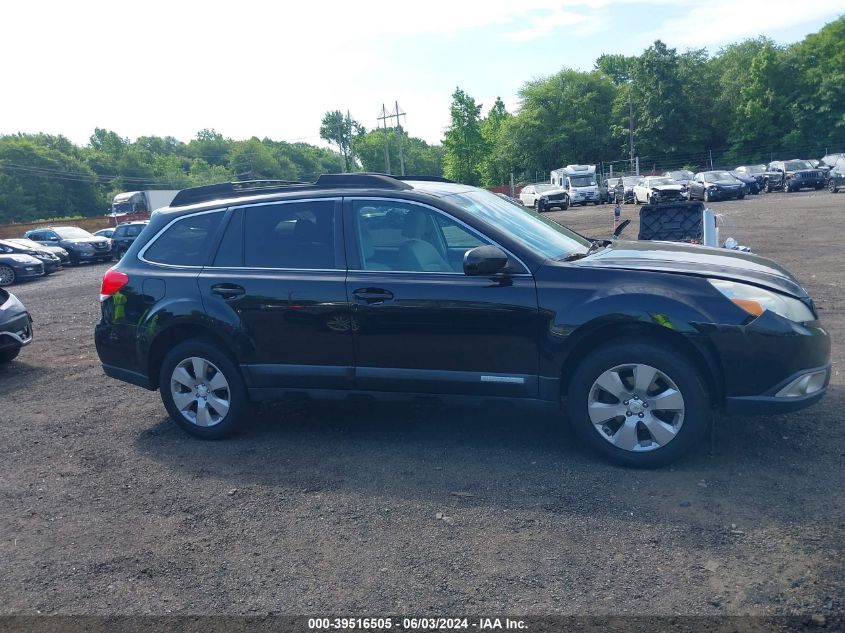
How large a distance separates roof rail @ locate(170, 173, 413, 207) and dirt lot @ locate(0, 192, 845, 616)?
185 cm

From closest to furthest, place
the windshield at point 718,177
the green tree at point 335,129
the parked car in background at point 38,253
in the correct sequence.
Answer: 1. the parked car in background at point 38,253
2. the windshield at point 718,177
3. the green tree at point 335,129

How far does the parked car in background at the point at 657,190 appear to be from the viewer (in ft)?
107

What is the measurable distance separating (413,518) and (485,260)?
1.64 metres

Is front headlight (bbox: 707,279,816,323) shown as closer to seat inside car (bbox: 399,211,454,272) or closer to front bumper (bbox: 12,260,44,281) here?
seat inside car (bbox: 399,211,454,272)

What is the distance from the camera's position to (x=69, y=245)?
95.9ft

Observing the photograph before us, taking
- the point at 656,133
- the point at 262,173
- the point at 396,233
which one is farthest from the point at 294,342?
the point at 262,173

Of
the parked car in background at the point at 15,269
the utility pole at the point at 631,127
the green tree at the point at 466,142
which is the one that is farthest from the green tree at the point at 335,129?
the parked car in background at the point at 15,269

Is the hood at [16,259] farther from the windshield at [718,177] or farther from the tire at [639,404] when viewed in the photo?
the windshield at [718,177]

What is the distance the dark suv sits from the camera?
4.57 m

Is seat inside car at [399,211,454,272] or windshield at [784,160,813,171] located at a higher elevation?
windshield at [784,160,813,171]

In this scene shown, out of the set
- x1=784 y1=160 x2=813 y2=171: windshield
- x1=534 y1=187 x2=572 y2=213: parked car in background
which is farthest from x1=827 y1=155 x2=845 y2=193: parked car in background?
x1=534 y1=187 x2=572 y2=213: parked car in background

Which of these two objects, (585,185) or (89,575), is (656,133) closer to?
(585,185)

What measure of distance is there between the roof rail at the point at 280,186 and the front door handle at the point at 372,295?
31.6 inches

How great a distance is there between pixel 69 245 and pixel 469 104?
65.1 metres
